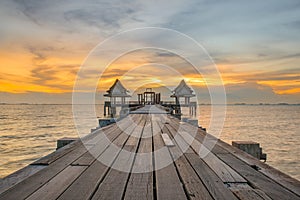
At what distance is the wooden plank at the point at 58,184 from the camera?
221cm

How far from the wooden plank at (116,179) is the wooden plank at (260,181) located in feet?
4.19

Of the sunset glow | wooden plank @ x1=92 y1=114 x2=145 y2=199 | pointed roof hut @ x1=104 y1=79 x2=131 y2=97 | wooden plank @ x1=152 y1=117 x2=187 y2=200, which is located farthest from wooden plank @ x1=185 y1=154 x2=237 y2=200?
pointed roof hut @ x1=104 y1=79 x2=131 y2=97

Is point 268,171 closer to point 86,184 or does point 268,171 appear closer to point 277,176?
point 277,176

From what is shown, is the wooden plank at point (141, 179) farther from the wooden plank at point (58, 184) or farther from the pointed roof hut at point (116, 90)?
the pointed roof hut at point (116, 90)

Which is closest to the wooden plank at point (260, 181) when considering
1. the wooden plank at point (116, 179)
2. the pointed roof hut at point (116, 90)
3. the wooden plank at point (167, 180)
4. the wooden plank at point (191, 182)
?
the wooden plank at point (191, 182)

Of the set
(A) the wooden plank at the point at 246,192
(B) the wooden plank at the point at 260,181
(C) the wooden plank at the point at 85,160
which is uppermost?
(C) the wooden plank at the point at 85,160

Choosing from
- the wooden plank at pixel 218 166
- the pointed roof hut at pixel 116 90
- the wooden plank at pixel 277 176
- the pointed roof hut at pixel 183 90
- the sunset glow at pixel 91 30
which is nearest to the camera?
the wooden plank at pixel 277 176

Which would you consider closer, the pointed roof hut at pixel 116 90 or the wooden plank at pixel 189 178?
the wooden plank at pixel 189 178

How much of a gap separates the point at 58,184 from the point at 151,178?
93 cm

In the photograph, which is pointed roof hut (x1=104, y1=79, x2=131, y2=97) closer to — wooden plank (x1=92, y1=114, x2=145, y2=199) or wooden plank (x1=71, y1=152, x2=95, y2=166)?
wooden plank (x1=71, y1=152, x2=95, y2=166)

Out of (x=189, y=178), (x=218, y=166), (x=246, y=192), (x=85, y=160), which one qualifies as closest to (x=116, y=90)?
(x=85, y=160)

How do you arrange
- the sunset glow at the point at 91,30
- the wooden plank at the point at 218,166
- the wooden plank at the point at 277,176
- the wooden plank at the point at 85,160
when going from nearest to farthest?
the wooden plank at the point at 277,176 < the wooden plank at the point at 218,166 < the wooden plank at the point at 85,160 < the sunset glow at the point at 91,30

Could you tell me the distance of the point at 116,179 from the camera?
271 centimetres

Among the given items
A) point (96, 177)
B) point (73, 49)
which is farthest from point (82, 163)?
point (73, 49)
